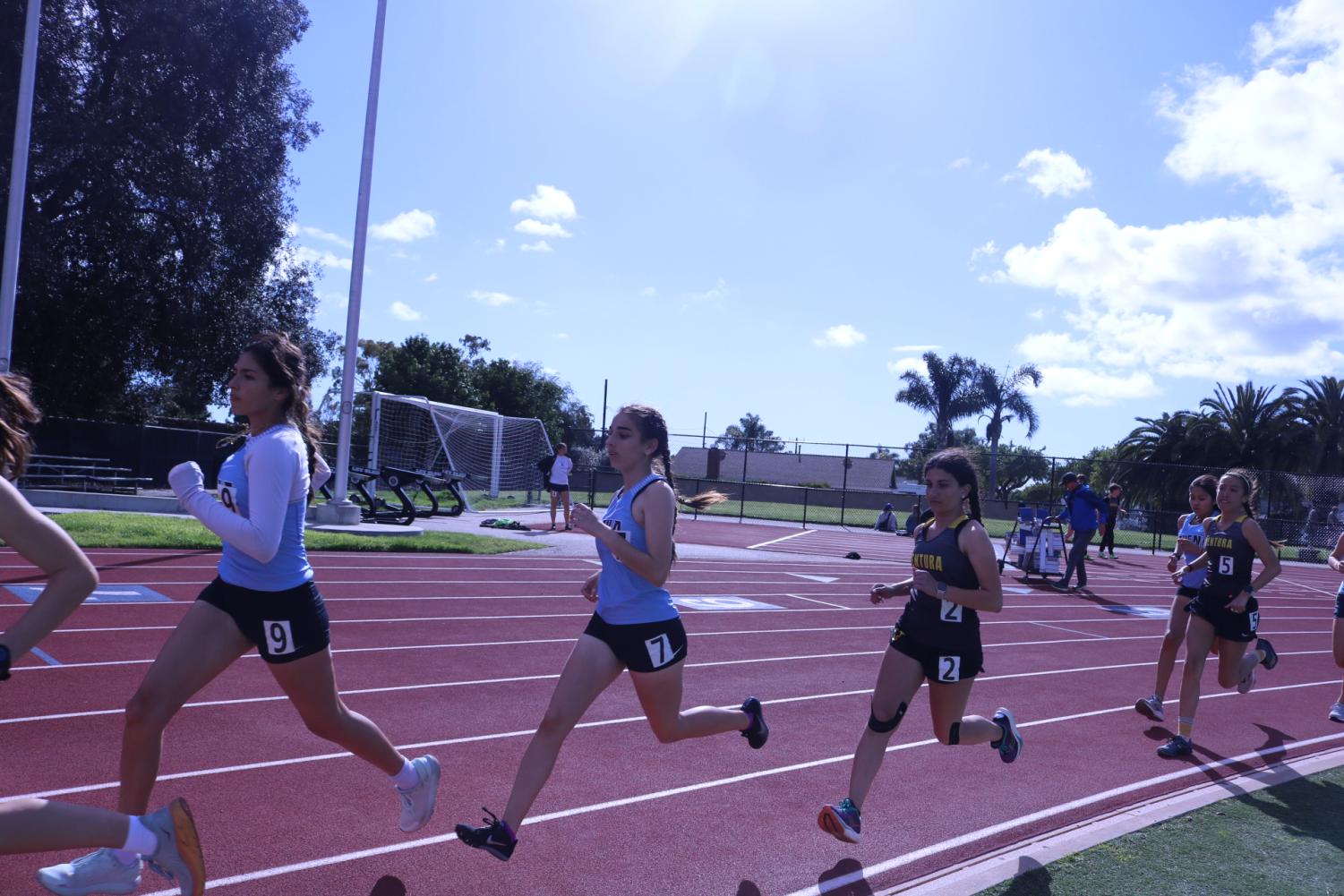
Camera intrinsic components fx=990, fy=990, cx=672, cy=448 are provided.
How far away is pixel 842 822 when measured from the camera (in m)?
4.31

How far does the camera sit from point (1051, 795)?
5645 millimetres

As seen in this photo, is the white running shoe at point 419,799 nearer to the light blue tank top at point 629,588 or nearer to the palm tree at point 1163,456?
the light blue tank top at point 629,588

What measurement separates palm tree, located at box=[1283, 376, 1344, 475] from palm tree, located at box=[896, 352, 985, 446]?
1478 centimetres

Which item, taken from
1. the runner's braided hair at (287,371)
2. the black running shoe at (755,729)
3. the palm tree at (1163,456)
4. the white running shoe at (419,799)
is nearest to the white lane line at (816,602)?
the black running shoe at (755,729)

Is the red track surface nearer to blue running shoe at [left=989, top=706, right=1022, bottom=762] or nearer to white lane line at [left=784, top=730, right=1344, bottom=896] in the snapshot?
white lane line at [left=784, top=730, right=1344, bottom=896]

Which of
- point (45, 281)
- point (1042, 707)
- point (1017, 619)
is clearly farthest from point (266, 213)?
point (1042, 707)

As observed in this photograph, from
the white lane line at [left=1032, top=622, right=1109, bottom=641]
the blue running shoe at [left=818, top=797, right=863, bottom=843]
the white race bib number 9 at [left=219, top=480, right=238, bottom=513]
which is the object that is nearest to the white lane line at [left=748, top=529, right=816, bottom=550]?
the white lane line at [left=1032, top=622, right=1109, bottom=641]

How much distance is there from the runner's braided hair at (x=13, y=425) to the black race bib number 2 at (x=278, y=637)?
1.03 m

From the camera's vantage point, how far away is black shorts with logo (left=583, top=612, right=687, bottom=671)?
4066 millimetres

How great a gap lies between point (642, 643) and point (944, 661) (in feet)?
4.96

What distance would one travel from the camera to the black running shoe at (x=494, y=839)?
12.6ft

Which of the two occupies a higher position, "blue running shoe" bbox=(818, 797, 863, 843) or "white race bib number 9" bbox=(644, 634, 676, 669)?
"white race bib number 9" bbox=(644, 634, 676, 669)

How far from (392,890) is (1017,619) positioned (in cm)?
1071

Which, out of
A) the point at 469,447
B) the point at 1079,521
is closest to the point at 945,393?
the point at 469,447
